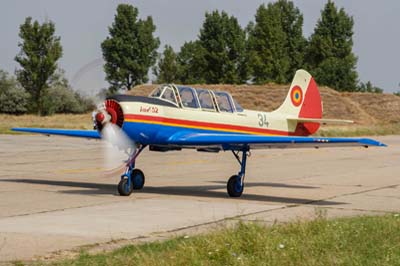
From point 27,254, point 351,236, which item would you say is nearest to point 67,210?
point 27,254

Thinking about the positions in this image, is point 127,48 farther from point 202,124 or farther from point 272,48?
point 202,124

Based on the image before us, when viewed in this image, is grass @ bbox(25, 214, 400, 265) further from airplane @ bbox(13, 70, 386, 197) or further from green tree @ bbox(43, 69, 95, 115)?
green tree @ bbox(43, 69, 95, 115)

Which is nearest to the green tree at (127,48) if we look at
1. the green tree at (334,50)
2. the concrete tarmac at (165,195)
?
the green tree at (334,50)

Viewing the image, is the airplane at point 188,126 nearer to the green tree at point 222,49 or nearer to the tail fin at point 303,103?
the tail fin at point 303,103

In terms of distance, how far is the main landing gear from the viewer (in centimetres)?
1552

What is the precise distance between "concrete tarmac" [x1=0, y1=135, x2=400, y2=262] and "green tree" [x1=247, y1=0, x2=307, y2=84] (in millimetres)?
59541

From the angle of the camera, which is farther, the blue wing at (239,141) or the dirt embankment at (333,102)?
the dirt embankment at (333,102)

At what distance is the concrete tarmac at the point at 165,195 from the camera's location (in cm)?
1075

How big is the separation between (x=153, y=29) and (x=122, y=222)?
79.2m

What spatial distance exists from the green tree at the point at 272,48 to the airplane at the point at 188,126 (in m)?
70.7

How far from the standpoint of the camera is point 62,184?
17891mm

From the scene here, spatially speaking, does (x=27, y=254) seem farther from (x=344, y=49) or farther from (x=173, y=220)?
(x=344, y=49)

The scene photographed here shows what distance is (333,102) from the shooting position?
73.2 metres

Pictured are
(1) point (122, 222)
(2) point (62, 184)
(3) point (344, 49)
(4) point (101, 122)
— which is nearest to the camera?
(1) point (122, 222)
